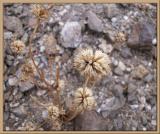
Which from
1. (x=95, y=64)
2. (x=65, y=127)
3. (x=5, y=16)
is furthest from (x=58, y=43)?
(x=95, y=64)

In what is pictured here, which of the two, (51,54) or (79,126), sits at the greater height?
(51,54)

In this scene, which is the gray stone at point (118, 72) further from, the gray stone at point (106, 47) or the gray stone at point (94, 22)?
the gray stone at point (94, 22)

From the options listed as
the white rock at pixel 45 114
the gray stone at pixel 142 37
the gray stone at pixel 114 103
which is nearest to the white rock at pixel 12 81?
the white rock at pixel 45 114

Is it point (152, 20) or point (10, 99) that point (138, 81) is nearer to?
point (152, 20)

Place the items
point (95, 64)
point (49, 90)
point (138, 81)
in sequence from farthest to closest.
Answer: point (138, 81) < point (49, 90) < point (95, 64)

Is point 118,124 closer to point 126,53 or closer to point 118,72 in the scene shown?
point 118,72

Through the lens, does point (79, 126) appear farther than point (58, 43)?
No
